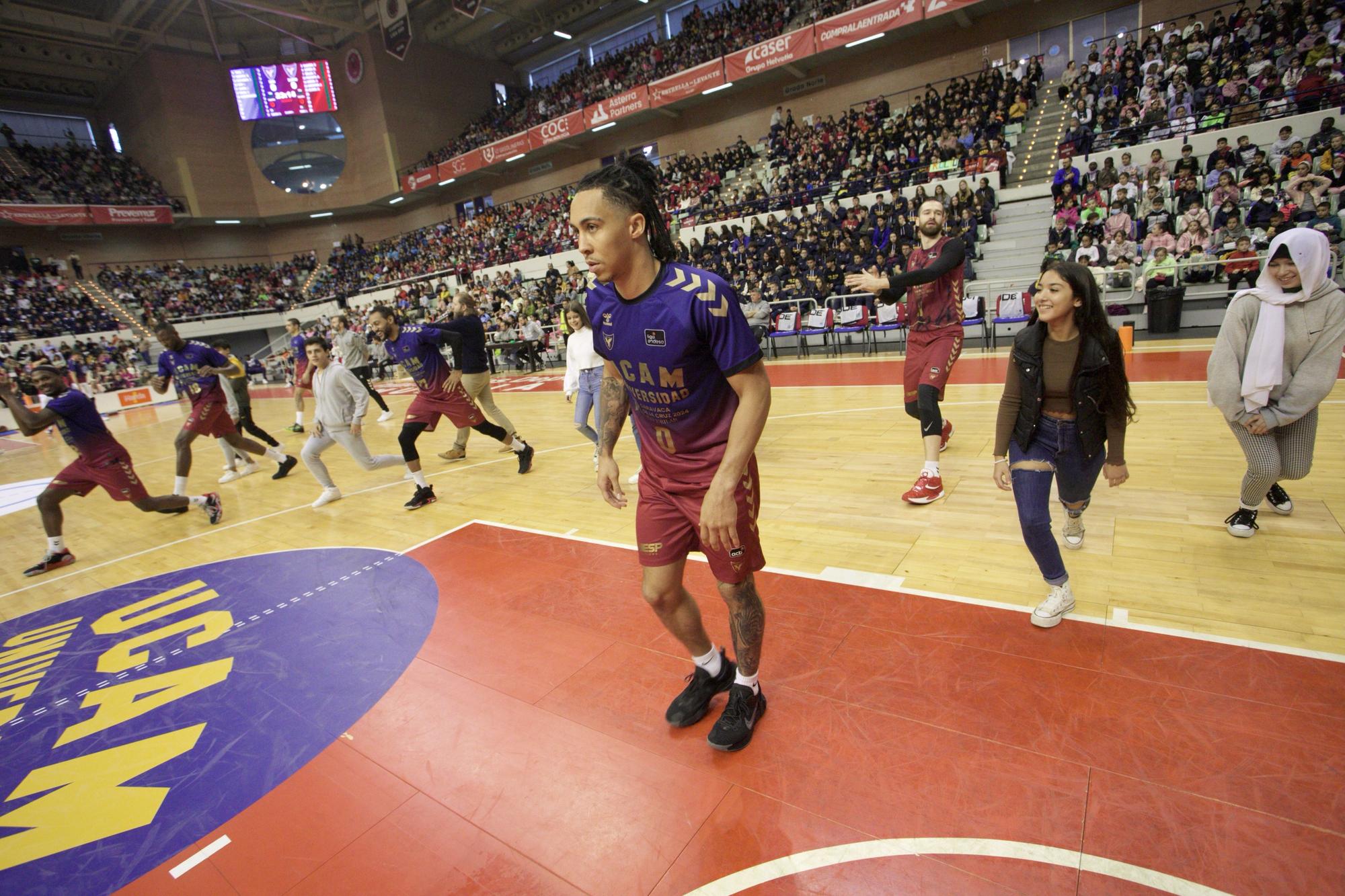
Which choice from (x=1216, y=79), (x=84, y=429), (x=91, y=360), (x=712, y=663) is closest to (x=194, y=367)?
(x=84, y=429)

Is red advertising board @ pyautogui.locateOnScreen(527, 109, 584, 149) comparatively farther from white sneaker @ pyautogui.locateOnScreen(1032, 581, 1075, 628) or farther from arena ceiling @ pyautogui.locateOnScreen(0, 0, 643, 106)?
white sneaker @ pyautogui.locateOnScreen(1032, 581, 1075, 628)

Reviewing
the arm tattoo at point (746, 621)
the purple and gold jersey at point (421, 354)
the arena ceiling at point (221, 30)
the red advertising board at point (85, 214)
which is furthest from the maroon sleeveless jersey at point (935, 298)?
the red advertising board at point (85, 214)

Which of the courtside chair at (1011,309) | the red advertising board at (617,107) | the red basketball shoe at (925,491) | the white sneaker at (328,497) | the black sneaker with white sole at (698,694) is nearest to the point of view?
the black sneaker with white sole at (698,694)

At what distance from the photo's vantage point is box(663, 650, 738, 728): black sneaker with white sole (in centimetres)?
272

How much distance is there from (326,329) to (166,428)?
587 inches

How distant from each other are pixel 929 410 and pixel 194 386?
8.25 metres

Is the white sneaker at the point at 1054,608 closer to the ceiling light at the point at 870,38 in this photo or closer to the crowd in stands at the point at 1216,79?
the crowd in stands at the point at 1216,79

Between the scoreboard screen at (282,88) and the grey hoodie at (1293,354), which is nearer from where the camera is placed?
the grey hoodie at (1293,354)

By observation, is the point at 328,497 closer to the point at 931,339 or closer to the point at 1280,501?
the point at 931,339

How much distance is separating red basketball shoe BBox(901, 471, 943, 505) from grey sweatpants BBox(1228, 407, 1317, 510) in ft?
5.60

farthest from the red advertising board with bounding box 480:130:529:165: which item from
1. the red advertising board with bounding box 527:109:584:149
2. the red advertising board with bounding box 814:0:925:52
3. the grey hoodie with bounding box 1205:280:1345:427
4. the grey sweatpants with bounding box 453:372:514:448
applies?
the grey hoodie with bounding box 1205:280:1345:427

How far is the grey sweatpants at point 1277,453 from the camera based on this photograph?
3434 mm

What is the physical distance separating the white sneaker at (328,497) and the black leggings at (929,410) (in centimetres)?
609

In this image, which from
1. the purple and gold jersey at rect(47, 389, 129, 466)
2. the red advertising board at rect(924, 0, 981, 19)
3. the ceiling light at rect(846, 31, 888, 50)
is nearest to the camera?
the purple and gold jersey at rect(47, 389, 129, 466)
